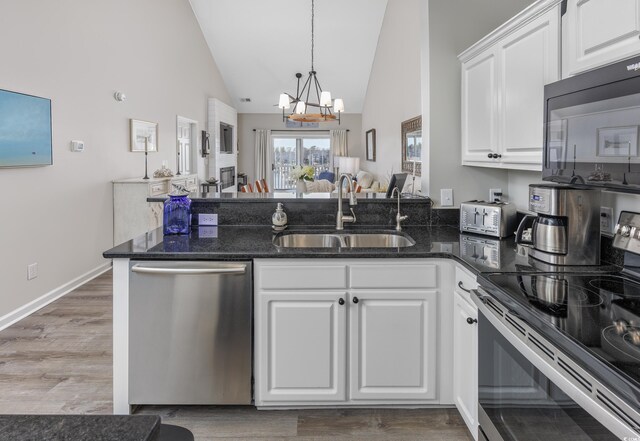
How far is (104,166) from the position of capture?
5.29 metres

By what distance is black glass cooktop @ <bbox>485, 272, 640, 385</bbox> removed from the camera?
1.09 metres

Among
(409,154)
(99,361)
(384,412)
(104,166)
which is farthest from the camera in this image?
(409,154)

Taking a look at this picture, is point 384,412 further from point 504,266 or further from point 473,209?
point 473,209

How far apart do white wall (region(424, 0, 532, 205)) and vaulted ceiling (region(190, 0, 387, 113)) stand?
567cm

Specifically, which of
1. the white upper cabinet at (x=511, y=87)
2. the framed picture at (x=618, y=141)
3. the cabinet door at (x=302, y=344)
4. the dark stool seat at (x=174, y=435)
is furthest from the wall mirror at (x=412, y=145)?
the dark stool seat at (x=174, y=435)

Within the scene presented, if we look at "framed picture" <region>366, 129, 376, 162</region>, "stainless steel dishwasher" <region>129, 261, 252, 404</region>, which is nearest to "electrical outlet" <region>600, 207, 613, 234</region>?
"stainless steel dishwasher" <region>129, 261, 252, 404</region>

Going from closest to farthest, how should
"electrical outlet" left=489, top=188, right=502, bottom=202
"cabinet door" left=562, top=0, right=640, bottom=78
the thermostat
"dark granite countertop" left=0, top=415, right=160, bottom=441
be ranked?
1. "dark granite countertop" left=0, top=415, right=160, bottom=441
2. "cabinet door" left=562, top=0, right=640, bottom=78
3. "electrical outlet" left=489, top=188, right=502, bottom=202
4. the thermostat

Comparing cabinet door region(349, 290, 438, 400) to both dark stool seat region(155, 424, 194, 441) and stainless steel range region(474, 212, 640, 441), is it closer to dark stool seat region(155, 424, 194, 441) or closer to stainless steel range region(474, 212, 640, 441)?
stainless steel range region(474, 212, 640, 441)

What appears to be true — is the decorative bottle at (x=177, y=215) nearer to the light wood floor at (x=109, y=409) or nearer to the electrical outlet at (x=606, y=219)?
the light wood floor at (x=109, y=409)

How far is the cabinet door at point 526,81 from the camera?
191cm

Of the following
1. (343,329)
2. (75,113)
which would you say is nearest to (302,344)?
(343,329)

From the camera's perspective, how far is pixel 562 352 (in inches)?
46.0

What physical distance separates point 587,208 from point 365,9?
7285 millimetres

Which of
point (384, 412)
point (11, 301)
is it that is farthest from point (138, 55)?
point (384, 412)
